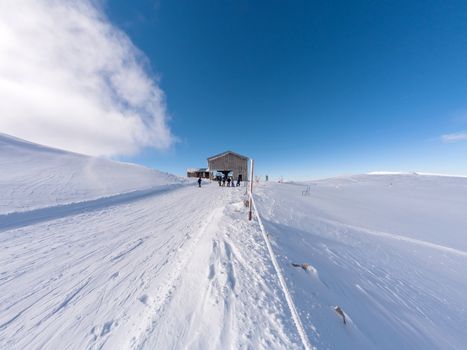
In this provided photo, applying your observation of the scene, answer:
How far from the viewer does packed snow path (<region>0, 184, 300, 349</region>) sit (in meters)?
2.05

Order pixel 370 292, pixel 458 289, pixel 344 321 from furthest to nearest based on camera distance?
pixel 458 289, pixel 370 292, pixel 344 321

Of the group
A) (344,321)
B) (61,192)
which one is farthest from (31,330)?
(61,192)

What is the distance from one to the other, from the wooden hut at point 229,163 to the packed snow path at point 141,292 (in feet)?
77.2

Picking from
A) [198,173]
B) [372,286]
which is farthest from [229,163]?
[372,286]

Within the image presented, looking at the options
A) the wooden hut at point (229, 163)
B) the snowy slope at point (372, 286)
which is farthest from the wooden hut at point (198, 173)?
the snowy slope at point (372, 286)

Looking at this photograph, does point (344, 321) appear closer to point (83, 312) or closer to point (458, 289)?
point (83, 312)

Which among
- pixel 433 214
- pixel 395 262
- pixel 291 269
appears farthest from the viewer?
pixel 433 214

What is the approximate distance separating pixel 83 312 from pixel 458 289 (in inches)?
353

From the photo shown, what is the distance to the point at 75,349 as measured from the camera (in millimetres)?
2004

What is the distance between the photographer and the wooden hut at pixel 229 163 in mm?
28625

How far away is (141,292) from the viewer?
2859mm

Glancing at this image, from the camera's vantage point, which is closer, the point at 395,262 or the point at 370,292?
the point at 370,292

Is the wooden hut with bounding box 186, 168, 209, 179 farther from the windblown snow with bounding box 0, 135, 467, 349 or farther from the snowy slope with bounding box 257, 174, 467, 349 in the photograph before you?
the snowy slope with bounding box 257, 174, 467, 349

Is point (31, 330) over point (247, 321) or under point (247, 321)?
under
